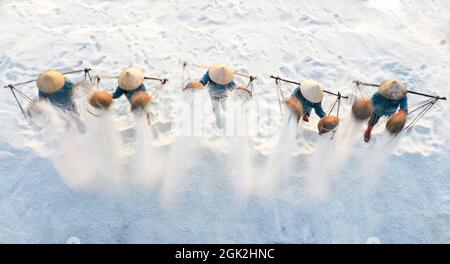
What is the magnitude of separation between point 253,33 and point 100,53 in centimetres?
380

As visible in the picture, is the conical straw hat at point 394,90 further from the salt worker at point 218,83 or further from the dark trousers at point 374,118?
the salt worker at point 218,83

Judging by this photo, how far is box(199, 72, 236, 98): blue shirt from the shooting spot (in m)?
6.23

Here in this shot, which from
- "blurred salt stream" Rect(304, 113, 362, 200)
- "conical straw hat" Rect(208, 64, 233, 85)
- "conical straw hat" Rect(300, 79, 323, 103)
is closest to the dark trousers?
"blurred salt stream" Rect(304, 113, 362, 200)

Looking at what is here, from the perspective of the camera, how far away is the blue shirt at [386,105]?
233 inches

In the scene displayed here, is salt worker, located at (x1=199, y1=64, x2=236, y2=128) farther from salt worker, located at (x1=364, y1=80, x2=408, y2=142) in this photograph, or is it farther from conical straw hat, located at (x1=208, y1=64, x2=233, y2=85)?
salt worker, located at (x1=364, y1=80, x2=408, y2=142)

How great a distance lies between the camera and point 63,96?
604cm

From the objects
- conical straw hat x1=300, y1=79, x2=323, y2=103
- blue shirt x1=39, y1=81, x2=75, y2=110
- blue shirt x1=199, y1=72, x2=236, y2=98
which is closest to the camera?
conical straw hat x1=300, y1=79, x2=323, y2=103

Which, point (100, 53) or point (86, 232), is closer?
point (86, 232)

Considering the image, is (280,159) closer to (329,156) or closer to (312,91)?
(329,156)

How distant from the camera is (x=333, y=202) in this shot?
621cm
